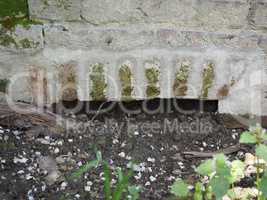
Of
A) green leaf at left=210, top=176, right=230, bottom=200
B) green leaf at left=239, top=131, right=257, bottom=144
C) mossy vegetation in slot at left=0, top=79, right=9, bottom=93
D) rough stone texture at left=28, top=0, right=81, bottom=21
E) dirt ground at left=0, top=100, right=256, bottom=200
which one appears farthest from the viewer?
mossy vegetation in slot at left=0, top=79, right=9, bottom=93

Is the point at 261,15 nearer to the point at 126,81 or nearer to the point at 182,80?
the point at 182,80

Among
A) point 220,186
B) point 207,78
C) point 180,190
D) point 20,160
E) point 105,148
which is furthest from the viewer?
point 207,78

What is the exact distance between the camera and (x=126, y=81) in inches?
101

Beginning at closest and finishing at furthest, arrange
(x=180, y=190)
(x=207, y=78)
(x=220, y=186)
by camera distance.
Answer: (x=220, y=186)
(x=180, y=190)
(x=207, y=78)

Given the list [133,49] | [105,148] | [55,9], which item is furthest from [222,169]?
[55,9]

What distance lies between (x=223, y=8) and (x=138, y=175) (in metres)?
0.79

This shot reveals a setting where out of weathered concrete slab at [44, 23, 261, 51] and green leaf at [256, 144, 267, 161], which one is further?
weathered concrete slab at [44, 23, 261, 51]

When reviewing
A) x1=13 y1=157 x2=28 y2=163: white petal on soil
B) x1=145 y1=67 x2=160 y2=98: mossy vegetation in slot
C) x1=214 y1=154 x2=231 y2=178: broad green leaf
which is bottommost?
x1=13 y1=157 x2=28 y2=163: white petal on soil

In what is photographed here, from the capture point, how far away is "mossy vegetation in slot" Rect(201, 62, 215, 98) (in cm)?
254

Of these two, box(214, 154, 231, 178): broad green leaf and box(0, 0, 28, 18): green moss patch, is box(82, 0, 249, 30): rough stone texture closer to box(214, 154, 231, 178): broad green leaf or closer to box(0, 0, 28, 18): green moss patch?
box(0, 0, 28, 18): green moss patch

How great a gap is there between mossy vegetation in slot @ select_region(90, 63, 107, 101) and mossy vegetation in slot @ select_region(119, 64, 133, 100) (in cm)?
8

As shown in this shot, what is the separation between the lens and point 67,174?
231cm

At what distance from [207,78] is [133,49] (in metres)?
0.36

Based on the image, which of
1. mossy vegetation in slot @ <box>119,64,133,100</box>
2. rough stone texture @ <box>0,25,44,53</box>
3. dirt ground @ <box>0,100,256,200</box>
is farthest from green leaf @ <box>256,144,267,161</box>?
rough stone texture @ <box>0,25,44,53</box>
